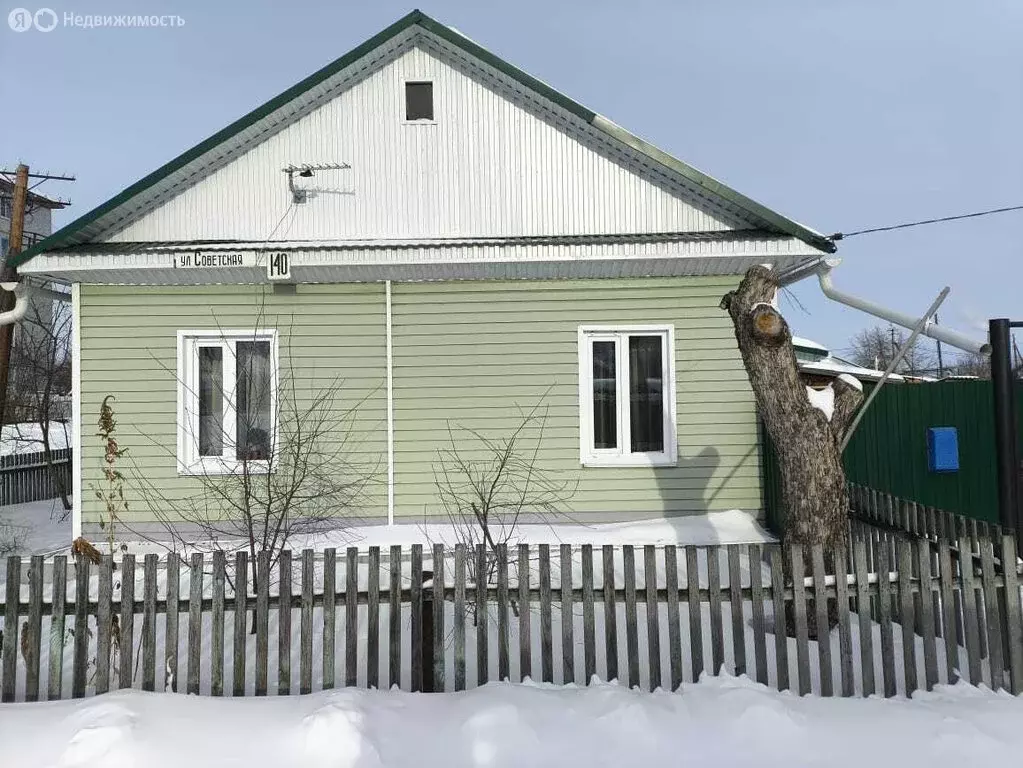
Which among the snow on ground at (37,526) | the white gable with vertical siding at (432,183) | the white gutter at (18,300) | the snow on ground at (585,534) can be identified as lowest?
the snow on ground at (37,526)

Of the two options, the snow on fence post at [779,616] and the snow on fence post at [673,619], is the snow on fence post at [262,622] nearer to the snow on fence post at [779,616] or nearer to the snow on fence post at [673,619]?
the snow on fence post at [673,619]

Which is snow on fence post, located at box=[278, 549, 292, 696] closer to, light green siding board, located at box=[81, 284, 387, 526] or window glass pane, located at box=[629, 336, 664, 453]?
light green siding board, located at box=[81, 284, 387, 526]

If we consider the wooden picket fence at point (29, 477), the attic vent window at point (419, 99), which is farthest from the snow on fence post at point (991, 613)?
the wooden picket fence at point (29, 477)

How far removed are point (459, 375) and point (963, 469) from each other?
220 inches

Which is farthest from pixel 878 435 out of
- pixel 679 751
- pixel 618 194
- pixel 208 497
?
pixel 208 497

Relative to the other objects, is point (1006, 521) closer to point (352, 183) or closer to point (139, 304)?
point (352, 183)

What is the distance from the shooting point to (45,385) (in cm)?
2431

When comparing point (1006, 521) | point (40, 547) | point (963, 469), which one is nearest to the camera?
point (1006, 521)

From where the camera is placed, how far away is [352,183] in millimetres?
9297

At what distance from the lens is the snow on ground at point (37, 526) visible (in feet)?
34.1

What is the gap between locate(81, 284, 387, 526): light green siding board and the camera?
9.08m

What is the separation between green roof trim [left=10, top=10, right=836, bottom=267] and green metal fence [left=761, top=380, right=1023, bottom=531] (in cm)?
209

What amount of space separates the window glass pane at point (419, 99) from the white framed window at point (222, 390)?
3358mm

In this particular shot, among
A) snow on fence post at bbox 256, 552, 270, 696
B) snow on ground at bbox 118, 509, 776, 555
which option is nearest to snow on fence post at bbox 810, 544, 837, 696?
snow on fence post at bbox 256, 552, 270, 696
